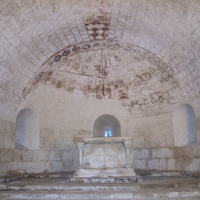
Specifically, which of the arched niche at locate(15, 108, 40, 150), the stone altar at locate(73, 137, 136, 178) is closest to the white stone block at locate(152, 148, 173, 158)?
the stone altar at locate(73, 137, 136, 178)

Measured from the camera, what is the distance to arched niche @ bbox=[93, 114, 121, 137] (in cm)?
1219

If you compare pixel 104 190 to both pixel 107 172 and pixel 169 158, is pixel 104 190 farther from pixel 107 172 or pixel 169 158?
pixel 169 158

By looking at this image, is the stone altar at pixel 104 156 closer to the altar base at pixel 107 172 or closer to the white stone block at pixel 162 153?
the altar base at pixel 107 172

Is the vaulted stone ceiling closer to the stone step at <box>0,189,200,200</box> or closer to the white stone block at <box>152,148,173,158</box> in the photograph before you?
the white stone block at <box>152,148,173,158</box>

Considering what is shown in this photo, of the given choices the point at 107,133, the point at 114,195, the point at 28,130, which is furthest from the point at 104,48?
the point at 114,195

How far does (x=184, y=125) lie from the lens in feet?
35.5

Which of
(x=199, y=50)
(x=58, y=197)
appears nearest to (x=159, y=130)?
(x=199, y=50)

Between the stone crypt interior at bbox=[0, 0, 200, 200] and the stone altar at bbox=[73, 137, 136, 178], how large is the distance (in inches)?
1.3

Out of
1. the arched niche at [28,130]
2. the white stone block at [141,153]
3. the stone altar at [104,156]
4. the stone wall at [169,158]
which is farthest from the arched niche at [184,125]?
the arched niche at [28,130]

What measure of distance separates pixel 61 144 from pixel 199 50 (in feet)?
23.3

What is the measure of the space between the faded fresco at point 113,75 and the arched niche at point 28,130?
125cm

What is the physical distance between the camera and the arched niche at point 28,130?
11.1 m

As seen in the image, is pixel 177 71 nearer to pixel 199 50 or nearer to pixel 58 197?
pixel 199 50

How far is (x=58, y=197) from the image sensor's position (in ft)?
19.9
